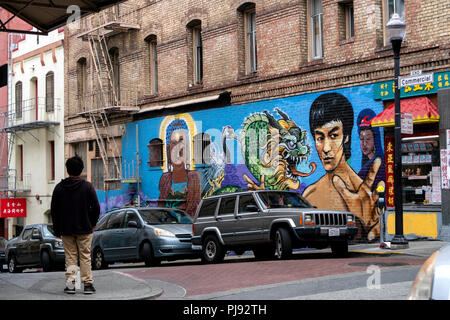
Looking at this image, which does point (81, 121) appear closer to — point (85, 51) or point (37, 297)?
point (85, 51)

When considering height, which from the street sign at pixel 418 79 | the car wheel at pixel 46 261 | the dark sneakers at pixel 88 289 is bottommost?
the car wheel at pixel 46 261

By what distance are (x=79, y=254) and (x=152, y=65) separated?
18297mm

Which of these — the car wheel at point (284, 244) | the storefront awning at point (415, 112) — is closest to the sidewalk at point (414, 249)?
the car wheel at point (284, 244)

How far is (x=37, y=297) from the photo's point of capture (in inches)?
369

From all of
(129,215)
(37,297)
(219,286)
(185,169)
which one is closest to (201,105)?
(185,169)

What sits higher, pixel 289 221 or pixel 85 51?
pixel 85 51

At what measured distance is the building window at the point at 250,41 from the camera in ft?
74.3

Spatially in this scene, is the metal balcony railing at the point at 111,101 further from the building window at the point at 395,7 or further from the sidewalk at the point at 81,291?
the sidewalk at the point at 81,291

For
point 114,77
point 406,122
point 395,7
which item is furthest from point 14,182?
point 406,122

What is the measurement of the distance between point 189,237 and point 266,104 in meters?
6.55

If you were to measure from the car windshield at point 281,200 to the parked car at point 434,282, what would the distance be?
9.74 m

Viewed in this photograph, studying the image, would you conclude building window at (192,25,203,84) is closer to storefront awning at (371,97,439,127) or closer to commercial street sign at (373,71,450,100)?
commercial street sign at (373,71,450,100)

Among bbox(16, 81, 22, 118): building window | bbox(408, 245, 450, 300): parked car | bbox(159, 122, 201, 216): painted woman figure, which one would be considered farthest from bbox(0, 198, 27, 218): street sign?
bbox(408, 245, 450, 300): parked car

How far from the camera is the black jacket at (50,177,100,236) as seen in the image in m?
9.50
